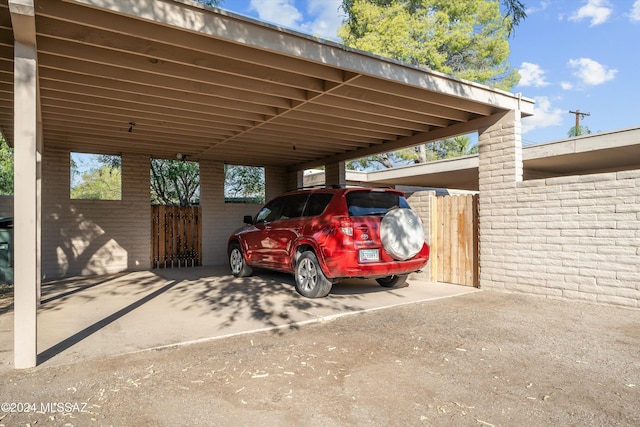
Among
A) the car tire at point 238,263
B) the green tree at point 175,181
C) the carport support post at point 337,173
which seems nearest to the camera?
the car tire at point 238,263

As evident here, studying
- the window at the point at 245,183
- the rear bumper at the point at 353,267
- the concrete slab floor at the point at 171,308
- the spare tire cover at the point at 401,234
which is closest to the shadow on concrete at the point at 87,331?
the concrete slab floor at the point at 171,308

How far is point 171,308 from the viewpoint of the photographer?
5852 mm

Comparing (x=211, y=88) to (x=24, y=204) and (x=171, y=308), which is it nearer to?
(x=171, y=308)

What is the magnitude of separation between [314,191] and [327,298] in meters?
1.82

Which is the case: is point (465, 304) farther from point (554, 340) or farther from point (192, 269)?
point (192, 269)

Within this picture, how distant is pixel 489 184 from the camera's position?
7.35 m

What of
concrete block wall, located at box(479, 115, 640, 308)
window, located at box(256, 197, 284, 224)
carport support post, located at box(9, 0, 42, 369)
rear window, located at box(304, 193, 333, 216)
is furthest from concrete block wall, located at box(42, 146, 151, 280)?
concrete block wall, located at box(479, 115, 640, 308)

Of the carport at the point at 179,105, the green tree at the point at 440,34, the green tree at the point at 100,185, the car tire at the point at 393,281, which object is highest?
the green tree at the point at 440,34

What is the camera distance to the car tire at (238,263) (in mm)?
8711

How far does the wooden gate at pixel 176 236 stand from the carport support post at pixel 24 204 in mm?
7400

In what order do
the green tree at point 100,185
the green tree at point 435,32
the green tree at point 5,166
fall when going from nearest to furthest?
the green tree at point 100,185, the green tree at point 5,166, the green tree at point 435,32

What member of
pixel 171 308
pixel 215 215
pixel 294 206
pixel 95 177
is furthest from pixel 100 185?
pixel 171 308

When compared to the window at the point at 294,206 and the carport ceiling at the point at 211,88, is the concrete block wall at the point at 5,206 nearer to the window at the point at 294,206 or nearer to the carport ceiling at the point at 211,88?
the carport ceiling at the point at 211,88

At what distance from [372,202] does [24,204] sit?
176 inches
